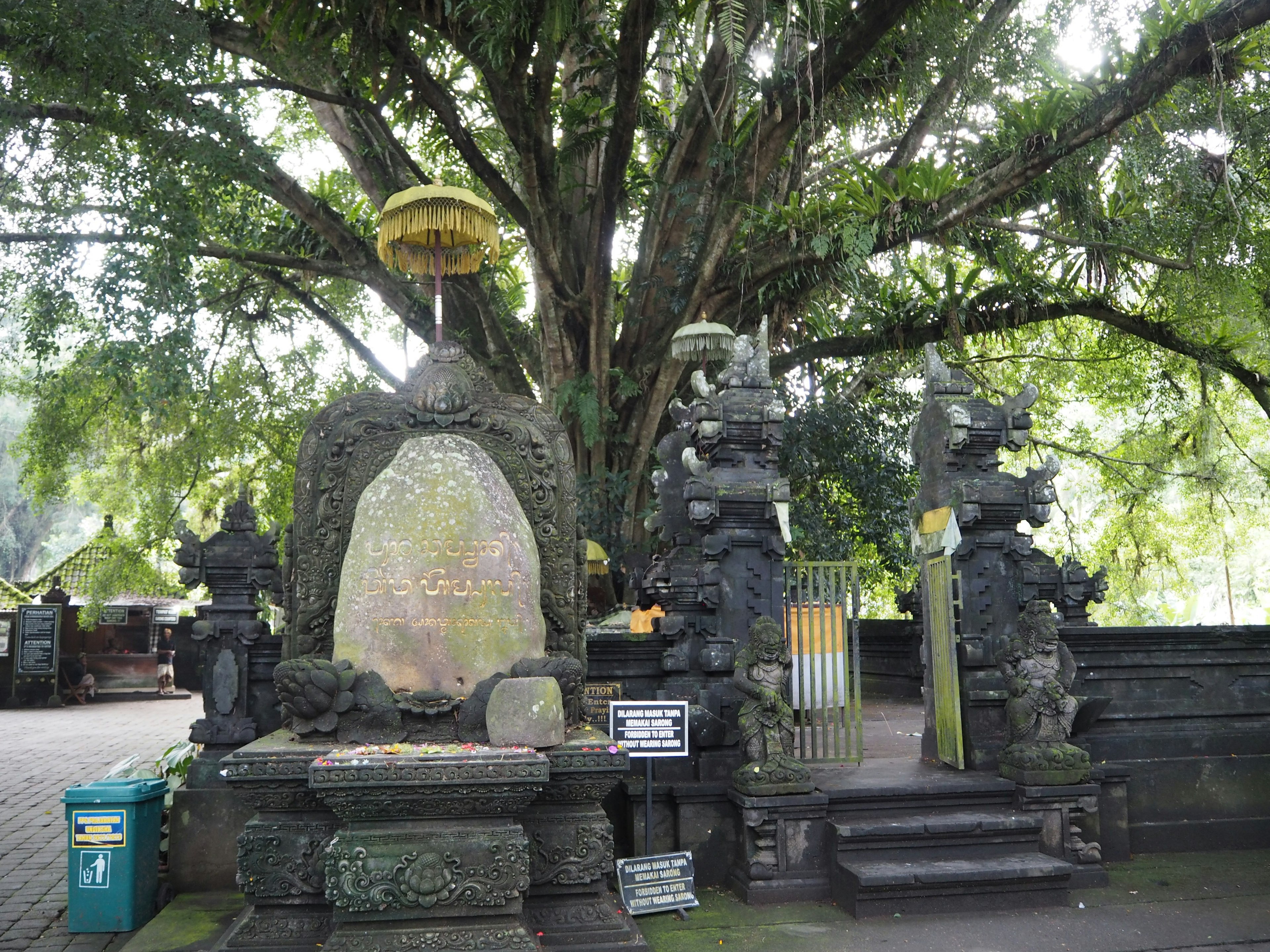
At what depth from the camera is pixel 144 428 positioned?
15.6m

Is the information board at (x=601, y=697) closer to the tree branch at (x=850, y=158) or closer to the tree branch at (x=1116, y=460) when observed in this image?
the tree branch at (x=850, y=158)

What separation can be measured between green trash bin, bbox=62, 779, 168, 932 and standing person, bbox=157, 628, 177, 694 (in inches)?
605

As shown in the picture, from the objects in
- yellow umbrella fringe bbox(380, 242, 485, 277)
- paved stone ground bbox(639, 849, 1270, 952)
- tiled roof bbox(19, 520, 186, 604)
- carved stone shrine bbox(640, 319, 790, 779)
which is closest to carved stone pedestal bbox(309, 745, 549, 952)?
paved stone ground bbox(639, 849, 1270, 952)

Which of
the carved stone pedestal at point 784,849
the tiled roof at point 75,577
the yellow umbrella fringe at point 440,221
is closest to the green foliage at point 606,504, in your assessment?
the yellow umbrella fringe at point 440,221

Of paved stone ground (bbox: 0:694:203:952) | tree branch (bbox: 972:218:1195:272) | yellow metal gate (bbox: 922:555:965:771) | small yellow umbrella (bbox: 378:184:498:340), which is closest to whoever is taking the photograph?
paved stone ground (bbox: 0:694:203:952)

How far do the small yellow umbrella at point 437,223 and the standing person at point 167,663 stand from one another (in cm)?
1371

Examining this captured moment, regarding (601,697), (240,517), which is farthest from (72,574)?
(601,697)

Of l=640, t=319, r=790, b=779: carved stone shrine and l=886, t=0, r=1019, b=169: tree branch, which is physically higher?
l=886, t=0, r=1019, b=169: tree branch

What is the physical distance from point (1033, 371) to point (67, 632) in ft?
62.5

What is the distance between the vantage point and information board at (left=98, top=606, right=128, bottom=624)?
19797 millimetres

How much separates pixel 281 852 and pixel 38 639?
16158 millimetres

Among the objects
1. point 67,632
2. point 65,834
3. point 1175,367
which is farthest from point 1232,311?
point 67,632

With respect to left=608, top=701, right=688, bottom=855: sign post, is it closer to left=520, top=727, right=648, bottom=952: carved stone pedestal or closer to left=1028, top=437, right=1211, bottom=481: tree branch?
left=520, top=727, right=648, bottom=952: carved stone pedestal

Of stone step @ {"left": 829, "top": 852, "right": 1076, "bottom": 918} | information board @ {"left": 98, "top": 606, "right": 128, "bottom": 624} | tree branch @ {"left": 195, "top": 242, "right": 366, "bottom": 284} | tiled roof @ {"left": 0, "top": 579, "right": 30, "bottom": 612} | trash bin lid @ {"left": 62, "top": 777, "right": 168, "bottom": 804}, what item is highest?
tree branch @ {"left": 195, "top": 242, "right": 366, "bottom": 284}
